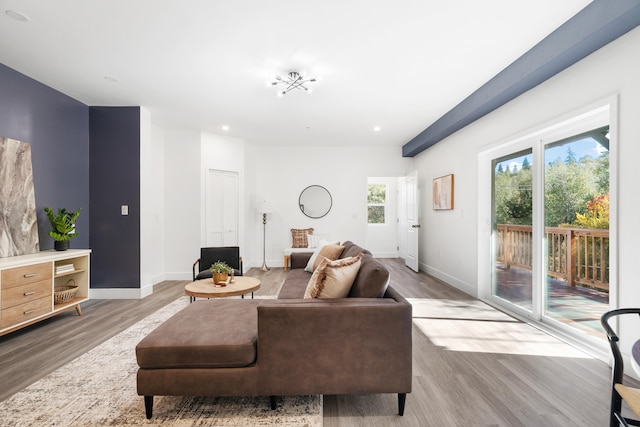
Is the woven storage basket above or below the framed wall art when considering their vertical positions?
below

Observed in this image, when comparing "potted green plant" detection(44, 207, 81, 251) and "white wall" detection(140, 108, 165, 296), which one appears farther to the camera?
"white wall" detection(140, 108, 165, 296)

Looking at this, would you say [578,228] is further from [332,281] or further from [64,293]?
[64,293]

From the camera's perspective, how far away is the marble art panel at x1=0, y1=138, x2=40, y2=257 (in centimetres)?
308

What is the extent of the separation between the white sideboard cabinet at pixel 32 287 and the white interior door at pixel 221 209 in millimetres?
2171

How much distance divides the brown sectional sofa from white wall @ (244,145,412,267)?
4956 millimetres

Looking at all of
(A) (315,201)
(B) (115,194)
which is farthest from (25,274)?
(A) (315,201)

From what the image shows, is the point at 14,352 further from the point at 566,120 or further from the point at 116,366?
the point at 566,120

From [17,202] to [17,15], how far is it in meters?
1.86

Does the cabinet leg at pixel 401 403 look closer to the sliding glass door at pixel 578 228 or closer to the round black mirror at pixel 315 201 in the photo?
the sliding glass door at pixel 578 228

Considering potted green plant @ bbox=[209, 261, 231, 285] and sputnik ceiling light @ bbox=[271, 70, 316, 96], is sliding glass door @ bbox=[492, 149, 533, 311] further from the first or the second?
potted green plant @ bbox=[209, 261, 231, 285]

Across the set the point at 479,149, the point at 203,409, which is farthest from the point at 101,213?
the point at 479,149

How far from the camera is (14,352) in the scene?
2633 mm

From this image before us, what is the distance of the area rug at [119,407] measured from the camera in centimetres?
173

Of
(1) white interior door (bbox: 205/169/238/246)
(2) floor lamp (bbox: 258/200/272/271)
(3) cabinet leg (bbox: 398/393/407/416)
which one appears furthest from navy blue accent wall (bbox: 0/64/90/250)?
(3) cabinet leg (bbox: 398/393/407/416)
